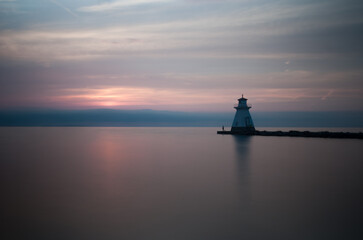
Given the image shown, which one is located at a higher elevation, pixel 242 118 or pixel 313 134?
pixel 242 118

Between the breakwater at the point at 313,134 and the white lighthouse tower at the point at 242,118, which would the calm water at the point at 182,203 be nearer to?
the white lighthouse tower at the point at 242,118

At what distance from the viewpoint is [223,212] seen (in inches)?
329

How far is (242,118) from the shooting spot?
43719mm

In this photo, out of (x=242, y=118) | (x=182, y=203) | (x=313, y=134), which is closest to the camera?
(x=182, y=203)

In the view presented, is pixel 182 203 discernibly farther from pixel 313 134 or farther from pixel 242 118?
pixel 313 134

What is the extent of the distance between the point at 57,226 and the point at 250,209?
17.5ft

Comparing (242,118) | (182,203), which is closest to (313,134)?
(242,118)

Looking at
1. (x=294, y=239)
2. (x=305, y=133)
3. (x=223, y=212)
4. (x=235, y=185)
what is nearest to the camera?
(x=294, y=239)

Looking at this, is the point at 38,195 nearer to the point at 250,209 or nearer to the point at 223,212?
the point at 223,212

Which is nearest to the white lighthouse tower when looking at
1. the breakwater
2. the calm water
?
the breakwater

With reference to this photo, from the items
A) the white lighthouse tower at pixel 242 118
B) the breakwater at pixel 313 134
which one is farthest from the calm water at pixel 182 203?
the breakwater at pixel 313 134

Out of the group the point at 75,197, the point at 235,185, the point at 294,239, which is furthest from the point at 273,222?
the point at 75,197

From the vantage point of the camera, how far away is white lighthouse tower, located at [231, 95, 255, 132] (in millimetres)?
41009

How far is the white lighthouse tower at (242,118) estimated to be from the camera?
41009 mm
